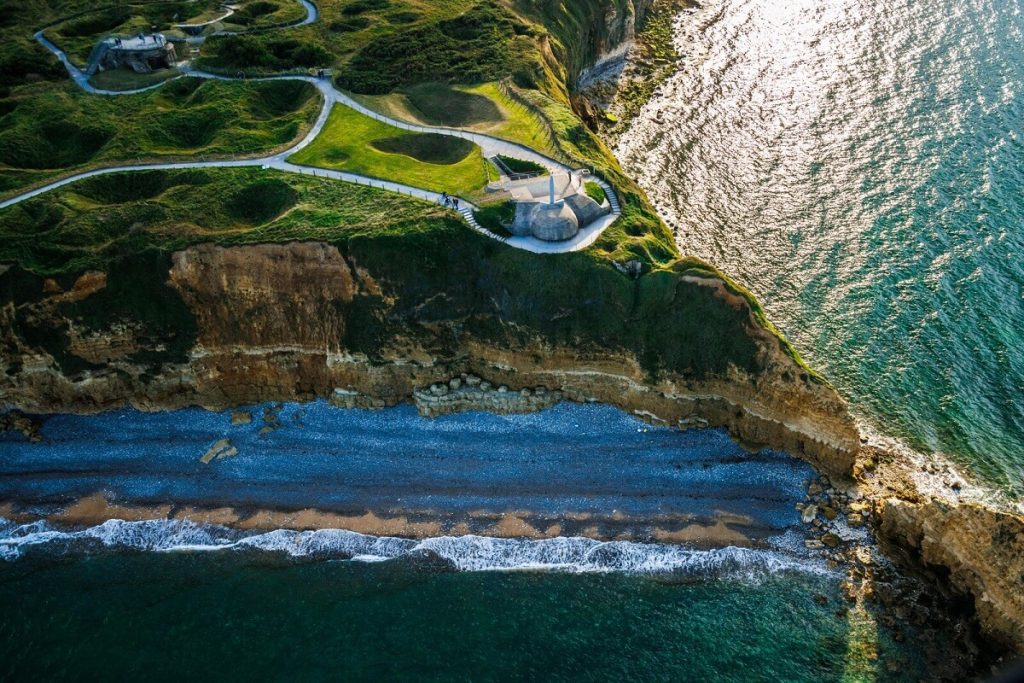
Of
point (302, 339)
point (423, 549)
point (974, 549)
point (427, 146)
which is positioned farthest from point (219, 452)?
point (974, 549)

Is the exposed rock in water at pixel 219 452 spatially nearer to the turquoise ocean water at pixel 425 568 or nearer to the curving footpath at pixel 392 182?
the turquoise ocean water at pixel 425 568

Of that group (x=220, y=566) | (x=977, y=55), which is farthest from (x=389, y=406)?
(x=977, y=55)

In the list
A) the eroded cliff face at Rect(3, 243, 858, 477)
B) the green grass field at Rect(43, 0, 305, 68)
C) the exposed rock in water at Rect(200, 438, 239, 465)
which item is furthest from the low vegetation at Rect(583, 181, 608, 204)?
the green grass field at Rect(43, 0, 305, 68)

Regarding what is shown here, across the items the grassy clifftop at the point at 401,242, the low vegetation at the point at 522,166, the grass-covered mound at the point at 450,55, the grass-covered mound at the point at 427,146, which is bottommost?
the grassy clifftop at the point at 401,242

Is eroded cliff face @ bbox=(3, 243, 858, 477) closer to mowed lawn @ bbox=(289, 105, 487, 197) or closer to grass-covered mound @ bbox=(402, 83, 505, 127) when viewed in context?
mowed lawn @ bbox=(289, 105, 487, 197)

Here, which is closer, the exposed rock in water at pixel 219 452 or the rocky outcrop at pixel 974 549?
the rocky outcrop at pixel 974 549

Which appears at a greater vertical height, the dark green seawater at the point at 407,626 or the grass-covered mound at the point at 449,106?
the grass-covered mound at the point at 449,106

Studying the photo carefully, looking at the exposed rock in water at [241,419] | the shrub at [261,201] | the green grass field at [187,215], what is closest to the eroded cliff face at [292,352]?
the exposed rock in water at [241,419]
